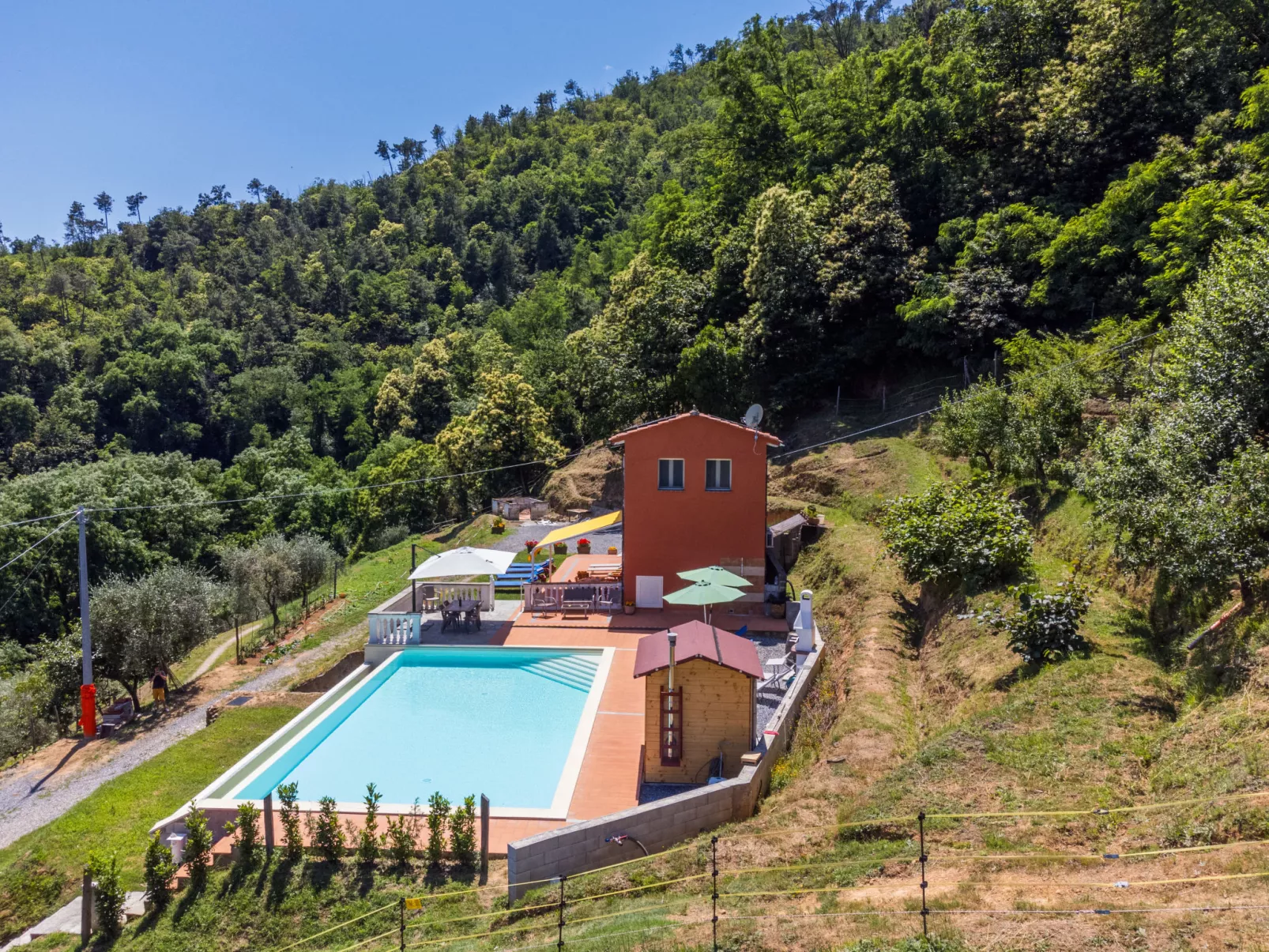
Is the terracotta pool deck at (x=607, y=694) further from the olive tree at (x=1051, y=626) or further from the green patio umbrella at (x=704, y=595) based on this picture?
the olive tree at (x=1051, y=626)

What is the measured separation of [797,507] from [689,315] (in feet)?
46.8

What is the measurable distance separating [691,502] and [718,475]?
1.02 meters

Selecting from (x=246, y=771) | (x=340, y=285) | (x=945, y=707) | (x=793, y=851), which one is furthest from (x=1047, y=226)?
(x=340, y=285)

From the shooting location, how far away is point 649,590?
2141cm

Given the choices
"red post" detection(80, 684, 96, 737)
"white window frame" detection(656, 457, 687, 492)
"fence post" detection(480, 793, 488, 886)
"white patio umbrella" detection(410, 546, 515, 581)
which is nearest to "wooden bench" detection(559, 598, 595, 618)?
"white patio umbrella" detection(410, 546, 515, 581)

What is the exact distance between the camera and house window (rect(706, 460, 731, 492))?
2100cm

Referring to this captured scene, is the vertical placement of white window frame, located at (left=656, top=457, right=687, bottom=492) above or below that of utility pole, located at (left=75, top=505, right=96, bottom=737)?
above

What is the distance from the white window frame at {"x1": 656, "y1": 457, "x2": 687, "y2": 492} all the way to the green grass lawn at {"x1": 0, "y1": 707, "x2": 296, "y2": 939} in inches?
417

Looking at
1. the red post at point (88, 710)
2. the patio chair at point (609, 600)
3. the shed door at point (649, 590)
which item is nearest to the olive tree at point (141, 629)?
the red post at point (88, 710)

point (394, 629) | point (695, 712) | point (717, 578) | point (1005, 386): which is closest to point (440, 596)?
point (394, 629)

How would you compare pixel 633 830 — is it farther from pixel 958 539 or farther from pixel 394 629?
pixel 394 629

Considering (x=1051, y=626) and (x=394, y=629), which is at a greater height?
(x=1051, y=626)

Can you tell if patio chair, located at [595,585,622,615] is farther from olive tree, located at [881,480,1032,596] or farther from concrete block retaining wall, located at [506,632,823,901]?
concrete block retaining wall, located at [506,632,823,901]

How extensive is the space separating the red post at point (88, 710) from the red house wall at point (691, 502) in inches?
506
